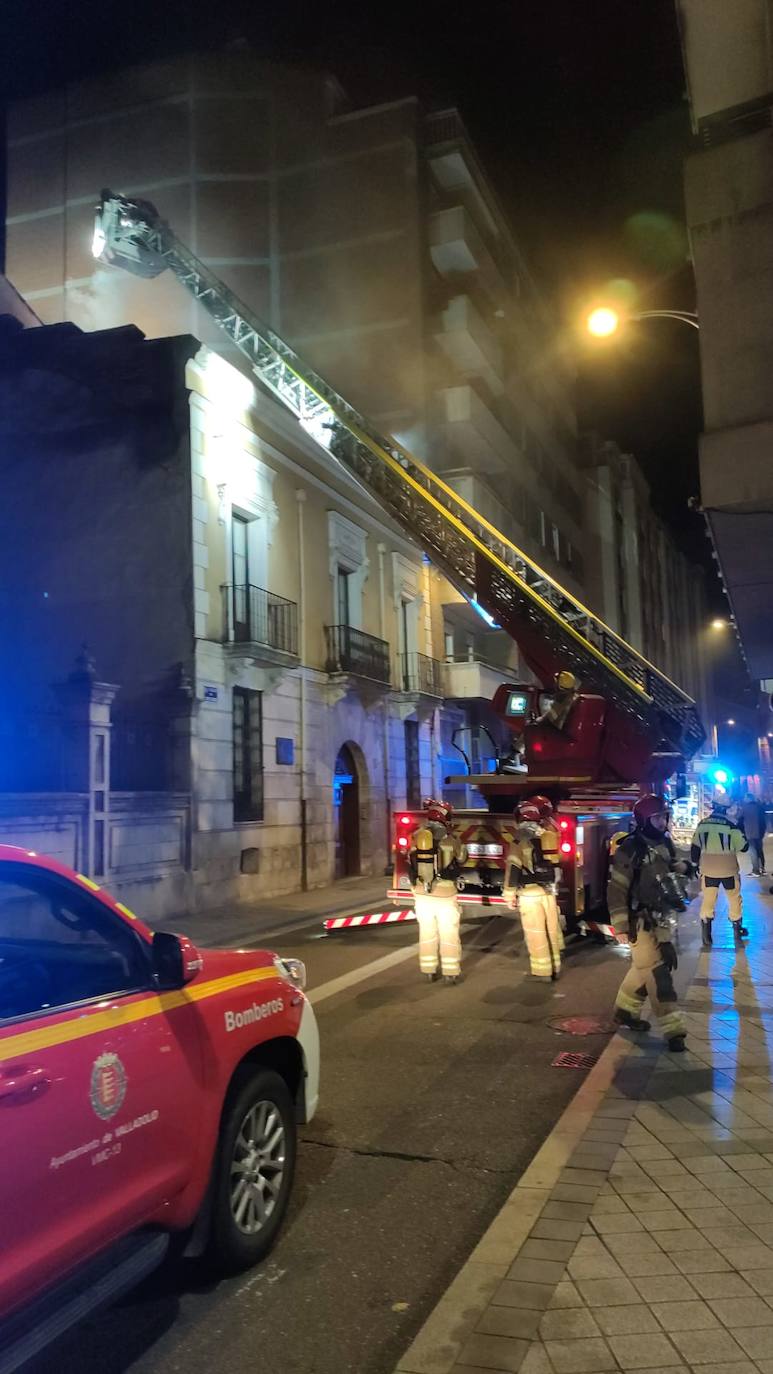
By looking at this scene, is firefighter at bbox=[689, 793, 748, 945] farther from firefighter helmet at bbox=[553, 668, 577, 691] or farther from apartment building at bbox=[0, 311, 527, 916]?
apartment building at bbox=[0, 311, 527, 916]

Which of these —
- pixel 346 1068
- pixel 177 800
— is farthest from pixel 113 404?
pixel 346 1068

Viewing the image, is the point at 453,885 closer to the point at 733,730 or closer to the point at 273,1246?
the point at 273,1246

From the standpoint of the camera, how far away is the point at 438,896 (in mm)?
8711

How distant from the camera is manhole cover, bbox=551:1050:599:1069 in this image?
627 centimetres

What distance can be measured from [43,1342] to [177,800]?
12970 millimetres

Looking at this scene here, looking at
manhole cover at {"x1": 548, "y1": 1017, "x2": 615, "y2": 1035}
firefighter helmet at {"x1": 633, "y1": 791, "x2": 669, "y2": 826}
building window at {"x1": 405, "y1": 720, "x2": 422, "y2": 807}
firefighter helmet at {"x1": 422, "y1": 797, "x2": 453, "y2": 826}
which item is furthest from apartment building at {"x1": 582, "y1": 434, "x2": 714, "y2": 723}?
firefighter helmet at {"x1": 633, "y1": 791, "x2": 669, "y2": 826}

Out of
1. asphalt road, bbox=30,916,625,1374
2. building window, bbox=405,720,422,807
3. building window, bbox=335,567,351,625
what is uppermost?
building window, bbox=335,567,351,625

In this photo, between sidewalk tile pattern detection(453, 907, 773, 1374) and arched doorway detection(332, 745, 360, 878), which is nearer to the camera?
sidewalk tile pattern detection(453, 907, 773, 1374)

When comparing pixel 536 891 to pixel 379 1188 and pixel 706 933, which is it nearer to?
pixel 706 933

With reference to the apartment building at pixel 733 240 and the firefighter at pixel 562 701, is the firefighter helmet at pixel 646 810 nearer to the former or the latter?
the apartment building at pixel 733 240

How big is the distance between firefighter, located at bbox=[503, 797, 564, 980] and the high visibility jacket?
7.78 feet

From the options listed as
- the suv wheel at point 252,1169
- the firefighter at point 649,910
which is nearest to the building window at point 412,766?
the firefighter at point 649,910

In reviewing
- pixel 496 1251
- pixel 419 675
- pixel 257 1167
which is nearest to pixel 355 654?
pixel 419 675

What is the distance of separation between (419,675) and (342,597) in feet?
12.2
